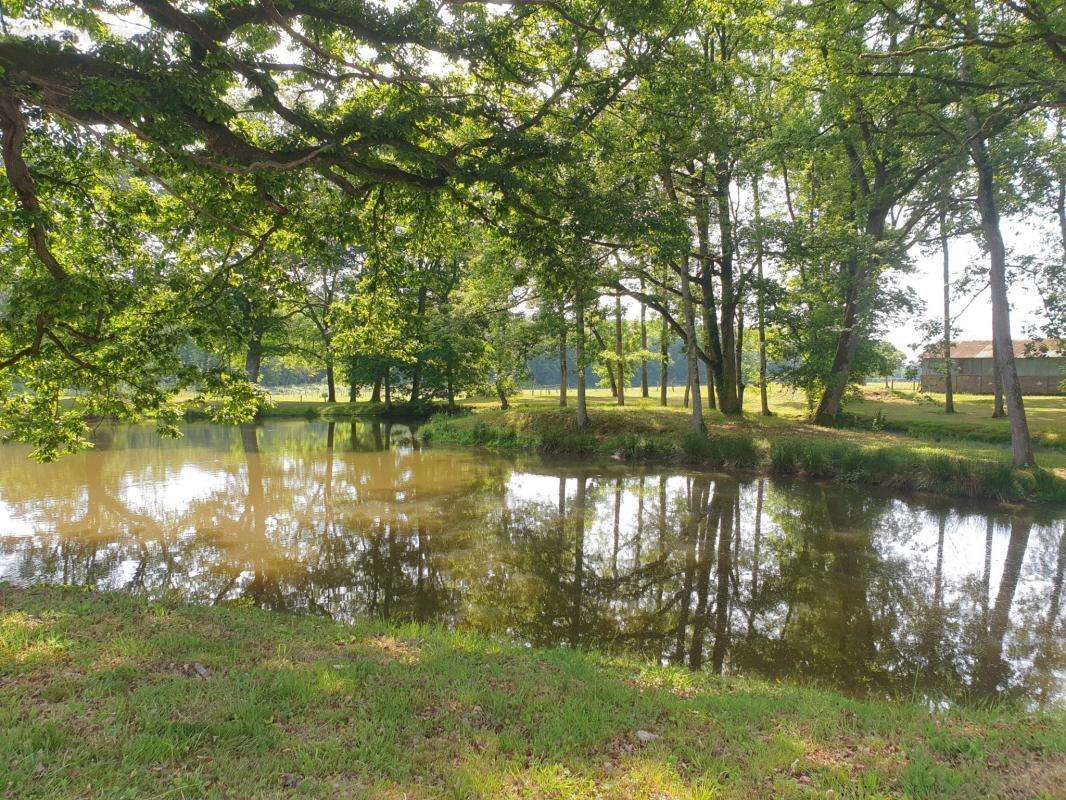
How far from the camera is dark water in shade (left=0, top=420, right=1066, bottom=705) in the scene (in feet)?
22.0

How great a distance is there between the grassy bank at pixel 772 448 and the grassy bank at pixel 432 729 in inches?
446

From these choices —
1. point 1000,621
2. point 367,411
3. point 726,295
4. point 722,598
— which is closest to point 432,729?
point 722,598

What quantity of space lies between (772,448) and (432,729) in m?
15.9

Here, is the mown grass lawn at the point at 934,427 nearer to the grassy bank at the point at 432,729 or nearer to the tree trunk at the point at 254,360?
the grassy bank at the point at 432,729

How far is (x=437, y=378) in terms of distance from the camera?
112 feet

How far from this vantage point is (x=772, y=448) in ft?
57.5

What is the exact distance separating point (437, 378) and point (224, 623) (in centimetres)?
2880

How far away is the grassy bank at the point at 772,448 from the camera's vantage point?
14102 millimetres

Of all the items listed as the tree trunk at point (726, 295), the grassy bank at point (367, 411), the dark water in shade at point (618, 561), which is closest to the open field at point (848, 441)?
the tree trunk at point (726, 295)

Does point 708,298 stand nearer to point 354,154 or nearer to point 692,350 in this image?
point 692,350

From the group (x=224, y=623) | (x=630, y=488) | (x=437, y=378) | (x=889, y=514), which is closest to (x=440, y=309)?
(x=437, y=378)

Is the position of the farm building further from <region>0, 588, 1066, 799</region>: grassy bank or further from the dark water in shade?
<region>0, 588, 1066, 799</region>: grassy bank

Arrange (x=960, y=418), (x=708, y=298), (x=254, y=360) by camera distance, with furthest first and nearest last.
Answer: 1. (x=254, y=360)
2. (x=960, y=418)
3. (x=708, y=298)

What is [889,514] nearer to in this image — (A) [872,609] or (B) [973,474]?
(B) [973,474]
